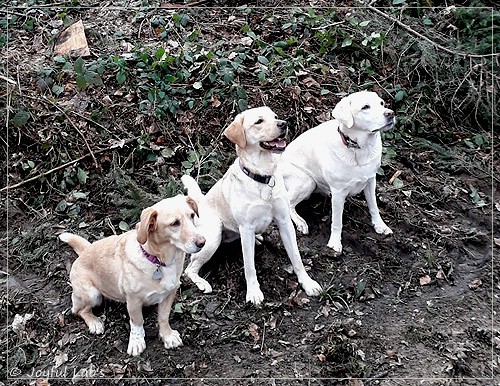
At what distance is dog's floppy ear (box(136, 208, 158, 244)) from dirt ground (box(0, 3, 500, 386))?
939 mm

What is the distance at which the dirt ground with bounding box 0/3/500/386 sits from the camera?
4.53m

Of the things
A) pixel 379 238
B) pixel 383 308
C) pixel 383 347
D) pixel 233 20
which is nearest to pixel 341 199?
pixel 379 238

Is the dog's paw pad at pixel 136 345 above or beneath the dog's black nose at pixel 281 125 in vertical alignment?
beneath

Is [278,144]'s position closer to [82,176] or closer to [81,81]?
[82,176]

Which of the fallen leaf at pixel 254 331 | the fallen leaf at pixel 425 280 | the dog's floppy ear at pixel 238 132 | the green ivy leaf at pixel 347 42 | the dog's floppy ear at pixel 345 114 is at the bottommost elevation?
the fallen leaf at pixel 425 280

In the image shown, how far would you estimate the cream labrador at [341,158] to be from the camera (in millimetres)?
4973

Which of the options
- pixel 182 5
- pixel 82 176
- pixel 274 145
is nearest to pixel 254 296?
pixel 274 145

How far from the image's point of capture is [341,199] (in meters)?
5.30

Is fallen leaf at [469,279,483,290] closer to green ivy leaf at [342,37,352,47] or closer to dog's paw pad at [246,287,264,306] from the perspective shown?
dog's paw pad at [246,287,264,306]

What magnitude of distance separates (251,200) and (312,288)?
0.85 meters

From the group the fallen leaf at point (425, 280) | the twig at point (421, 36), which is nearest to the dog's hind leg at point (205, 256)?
the fallen leaf at point (425, 280)

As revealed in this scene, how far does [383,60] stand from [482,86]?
3.52 feet

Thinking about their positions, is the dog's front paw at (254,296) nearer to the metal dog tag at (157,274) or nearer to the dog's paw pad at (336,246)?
the dog's paw pad at (336,246)

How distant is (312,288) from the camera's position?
5.04 metres
